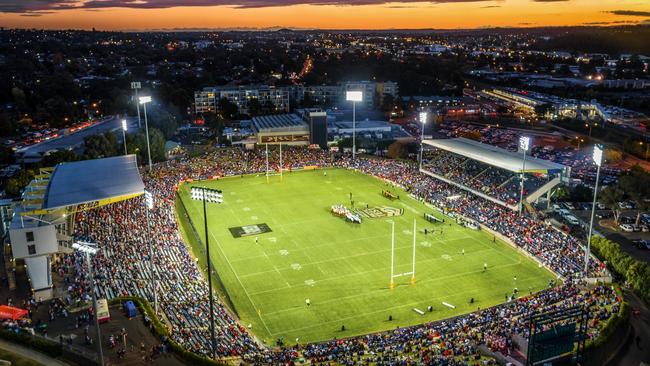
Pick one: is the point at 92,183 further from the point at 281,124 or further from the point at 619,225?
the point at 281,124

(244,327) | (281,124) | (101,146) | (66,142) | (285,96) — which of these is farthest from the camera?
(285,96)

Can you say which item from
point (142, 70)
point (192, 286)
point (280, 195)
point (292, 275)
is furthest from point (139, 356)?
point (142, 70)

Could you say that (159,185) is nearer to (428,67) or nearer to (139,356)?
(139,356)

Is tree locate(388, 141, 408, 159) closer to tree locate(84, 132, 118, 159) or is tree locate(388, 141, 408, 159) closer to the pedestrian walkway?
tree locate(84, 132, 118, 159)

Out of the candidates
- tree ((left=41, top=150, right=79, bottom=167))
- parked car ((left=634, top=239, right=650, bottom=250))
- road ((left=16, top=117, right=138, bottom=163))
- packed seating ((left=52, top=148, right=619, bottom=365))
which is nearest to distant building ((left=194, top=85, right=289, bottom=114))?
road ((left=16, top=117, right=138, bottom=163))

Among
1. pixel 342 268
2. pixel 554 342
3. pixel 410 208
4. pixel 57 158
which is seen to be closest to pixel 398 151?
pixel 410 208

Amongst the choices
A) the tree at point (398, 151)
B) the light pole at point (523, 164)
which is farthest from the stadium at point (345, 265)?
the tree at point (398, 151)
